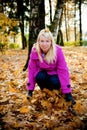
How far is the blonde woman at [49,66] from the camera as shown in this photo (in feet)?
17.3

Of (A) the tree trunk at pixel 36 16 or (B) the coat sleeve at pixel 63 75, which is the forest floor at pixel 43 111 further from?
(A) the tree trunk at pixel 36 16

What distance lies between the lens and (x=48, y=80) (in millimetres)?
5539

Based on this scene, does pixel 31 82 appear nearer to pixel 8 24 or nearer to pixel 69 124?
pixel 69 124

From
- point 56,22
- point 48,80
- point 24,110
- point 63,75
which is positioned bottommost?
point 24,110

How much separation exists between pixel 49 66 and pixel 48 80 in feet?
0.93

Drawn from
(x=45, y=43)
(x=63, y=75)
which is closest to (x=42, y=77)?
(x=63, y=75)

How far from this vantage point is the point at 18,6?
75.5ft

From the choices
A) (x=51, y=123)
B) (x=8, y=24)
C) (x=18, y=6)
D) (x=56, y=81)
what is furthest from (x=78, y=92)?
(x=18, y=6)

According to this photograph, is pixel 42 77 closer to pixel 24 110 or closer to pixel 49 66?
pixel 49 66

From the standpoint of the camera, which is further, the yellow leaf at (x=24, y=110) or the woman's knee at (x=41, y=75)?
the woman's knee at (x=41, y=75)

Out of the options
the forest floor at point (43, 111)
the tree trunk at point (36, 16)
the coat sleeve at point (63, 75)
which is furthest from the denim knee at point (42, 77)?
the tree trunk at point (36, 16)

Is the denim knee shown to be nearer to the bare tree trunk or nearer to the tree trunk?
the tree trunk

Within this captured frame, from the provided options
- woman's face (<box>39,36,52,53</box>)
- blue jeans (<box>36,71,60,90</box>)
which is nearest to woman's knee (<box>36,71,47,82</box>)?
blue jeans (<box>36,71,60,90</box>)

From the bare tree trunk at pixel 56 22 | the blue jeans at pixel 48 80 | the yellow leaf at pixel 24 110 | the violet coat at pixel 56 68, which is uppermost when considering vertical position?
the bare tree trunk at pixel 56 22
